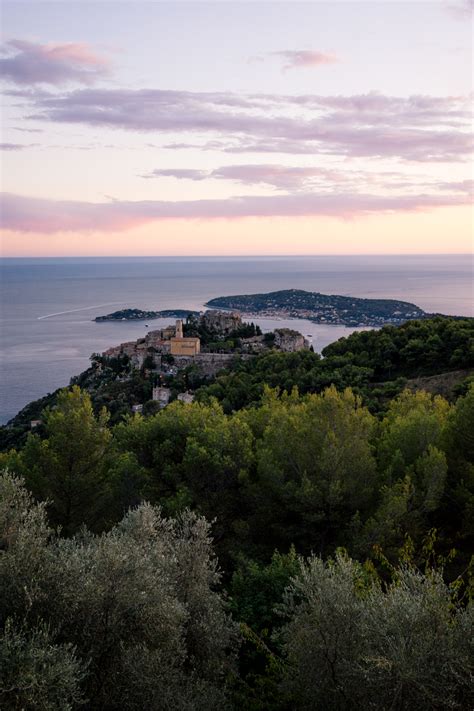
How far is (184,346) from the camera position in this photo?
44.0m

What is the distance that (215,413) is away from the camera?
14.8 m

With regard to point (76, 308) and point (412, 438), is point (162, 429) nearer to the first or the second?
point (412, 438)

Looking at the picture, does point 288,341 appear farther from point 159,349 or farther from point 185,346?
point 159,349

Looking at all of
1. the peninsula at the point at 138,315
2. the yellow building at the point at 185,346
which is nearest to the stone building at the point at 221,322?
the yellow building at the point at 185,346

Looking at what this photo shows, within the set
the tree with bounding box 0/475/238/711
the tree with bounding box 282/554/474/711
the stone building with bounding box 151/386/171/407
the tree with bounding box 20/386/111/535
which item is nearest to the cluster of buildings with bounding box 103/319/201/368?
the stone building with bounding box 151/386/171/407

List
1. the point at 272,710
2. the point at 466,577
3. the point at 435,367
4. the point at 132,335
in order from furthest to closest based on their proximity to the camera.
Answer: the point at 132,335
the point at 435,367
the point at 466,577
the point at 272,710

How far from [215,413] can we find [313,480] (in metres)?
4.48

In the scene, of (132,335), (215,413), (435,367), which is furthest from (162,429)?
Answer: (132,335)

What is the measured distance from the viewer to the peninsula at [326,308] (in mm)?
69812

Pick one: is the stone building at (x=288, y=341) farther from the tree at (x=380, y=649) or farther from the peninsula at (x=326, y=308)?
the tree at (x=380, y=649)

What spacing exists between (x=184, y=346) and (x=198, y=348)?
1146mm

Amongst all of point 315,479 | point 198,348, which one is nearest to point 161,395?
point 198,348

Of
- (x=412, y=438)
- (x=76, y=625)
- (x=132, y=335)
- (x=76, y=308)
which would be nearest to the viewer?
(x=76, y=625)

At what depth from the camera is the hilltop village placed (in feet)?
132
